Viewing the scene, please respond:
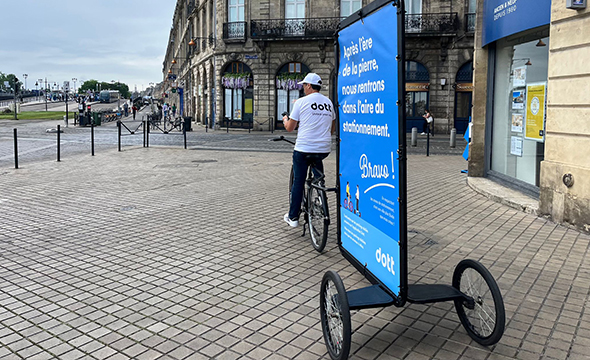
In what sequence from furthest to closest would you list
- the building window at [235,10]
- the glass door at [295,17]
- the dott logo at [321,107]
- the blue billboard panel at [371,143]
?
the building window at [235,10] → the glass door at [295,17] → the dott logo at [321,107] → the blue billboard panel at [371,143]

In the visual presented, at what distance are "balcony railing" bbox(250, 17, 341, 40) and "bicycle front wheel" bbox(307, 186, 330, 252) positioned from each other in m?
27.9

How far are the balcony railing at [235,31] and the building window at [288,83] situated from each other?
3.27 metres

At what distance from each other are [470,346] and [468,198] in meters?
6.22

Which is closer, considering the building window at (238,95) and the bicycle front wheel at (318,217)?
the bicycle front wheel at (318,217)

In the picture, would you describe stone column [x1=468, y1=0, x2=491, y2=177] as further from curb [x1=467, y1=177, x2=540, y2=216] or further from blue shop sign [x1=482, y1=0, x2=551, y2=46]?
curb [x1=467, y1=177, x2=540, y2=216]

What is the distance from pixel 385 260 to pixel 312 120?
Result: 8.80 feet

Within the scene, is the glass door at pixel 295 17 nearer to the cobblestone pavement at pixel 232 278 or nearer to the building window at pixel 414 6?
the building window at pixel 414 6

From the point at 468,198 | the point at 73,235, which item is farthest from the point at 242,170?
the point at 73,235

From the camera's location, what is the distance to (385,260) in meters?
3.89

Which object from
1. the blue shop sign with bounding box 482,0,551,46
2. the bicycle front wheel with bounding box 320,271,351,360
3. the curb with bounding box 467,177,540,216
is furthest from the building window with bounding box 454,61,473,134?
the bicycle front wheel with bounding box 320,271,351,360

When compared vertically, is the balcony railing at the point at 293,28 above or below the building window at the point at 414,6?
below

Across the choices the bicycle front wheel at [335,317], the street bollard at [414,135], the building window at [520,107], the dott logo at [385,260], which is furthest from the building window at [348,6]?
the bicycle front wheel at [335,317]

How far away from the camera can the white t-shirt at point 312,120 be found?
20.4 feet

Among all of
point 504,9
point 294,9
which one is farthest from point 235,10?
point 504,9
